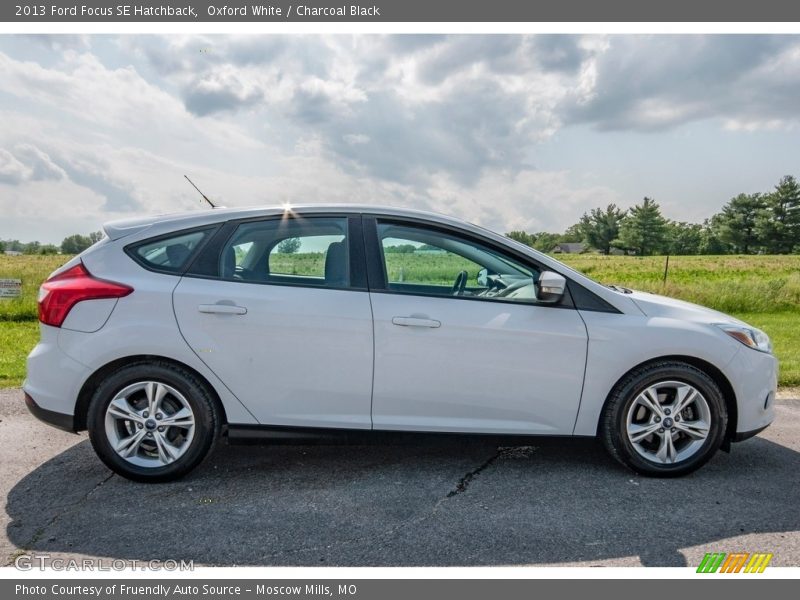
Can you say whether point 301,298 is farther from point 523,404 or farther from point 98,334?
point 523,404

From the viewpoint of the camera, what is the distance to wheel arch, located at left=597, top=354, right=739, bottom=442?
12.7 feet

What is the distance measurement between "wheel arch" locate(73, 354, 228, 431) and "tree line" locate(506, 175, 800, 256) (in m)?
90.4

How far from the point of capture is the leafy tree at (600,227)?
10488 centimetres

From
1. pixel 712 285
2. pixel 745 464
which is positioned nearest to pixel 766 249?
pixel 712 285

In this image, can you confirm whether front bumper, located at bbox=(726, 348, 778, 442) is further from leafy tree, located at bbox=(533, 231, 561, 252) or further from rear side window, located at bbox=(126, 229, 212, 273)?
rear side window, located at bbox=(126, 229, 212, 273)

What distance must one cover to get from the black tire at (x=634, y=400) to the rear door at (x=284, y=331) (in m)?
1.58

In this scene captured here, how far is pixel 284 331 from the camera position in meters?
3.66

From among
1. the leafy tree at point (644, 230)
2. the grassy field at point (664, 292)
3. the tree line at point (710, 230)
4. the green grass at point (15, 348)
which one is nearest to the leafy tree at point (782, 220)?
the tree line at point (710, 230)

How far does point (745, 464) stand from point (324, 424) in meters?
2.99

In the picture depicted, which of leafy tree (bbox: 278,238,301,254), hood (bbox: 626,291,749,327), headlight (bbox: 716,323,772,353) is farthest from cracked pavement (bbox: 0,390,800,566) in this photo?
leafy tree (bbox: 278,238,301,254)

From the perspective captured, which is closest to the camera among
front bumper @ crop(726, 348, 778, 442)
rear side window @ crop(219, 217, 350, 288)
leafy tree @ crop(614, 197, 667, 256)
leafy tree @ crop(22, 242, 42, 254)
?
rear side window @ crop(219, 217, 350, 288)

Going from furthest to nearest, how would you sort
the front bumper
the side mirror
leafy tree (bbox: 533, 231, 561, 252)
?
leafy tree (bbox: 533, 231, 561, 252) < the front bumper < the side mirror

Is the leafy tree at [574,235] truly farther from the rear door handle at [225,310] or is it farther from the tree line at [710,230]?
the rear door handle at [225,310]

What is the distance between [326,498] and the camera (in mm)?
3543
